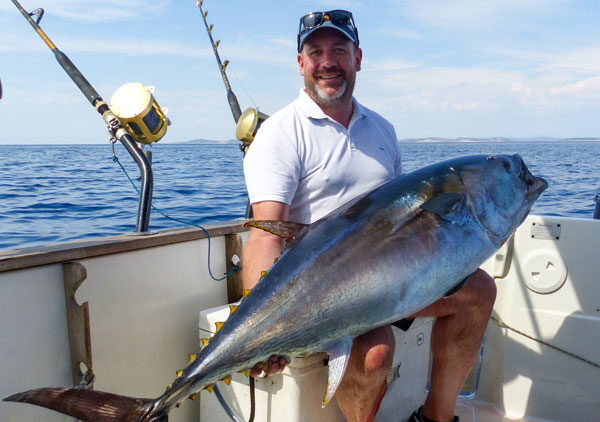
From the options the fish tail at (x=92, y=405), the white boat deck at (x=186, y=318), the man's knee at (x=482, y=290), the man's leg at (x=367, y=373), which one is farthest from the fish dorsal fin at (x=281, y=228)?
the man's knee at (x=482, y=290)

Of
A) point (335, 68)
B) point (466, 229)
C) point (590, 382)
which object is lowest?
point (590, 382)

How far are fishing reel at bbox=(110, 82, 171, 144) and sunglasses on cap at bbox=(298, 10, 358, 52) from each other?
81 cm

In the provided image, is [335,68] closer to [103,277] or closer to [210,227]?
[210,227]

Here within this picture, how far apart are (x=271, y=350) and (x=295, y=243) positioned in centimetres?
34

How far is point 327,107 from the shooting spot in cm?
252

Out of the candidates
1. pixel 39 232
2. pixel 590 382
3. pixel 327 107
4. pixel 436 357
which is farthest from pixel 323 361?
pixel 39 232

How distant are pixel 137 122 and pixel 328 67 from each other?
969mm

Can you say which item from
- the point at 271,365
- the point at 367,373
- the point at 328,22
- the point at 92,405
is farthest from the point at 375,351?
the point at 328,22

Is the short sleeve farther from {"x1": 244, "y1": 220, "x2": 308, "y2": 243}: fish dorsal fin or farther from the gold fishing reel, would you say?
the gold fishing reel

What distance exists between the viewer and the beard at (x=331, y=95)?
98.1 inches

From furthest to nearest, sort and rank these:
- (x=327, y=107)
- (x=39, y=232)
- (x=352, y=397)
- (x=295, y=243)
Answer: (x=39, y=232), (x=327, y=107), (x=352, y=397), (x=295, y=243)

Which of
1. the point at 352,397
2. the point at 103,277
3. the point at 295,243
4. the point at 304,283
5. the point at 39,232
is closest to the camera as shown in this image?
the point at 304,283

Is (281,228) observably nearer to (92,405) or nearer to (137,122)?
(92,405)

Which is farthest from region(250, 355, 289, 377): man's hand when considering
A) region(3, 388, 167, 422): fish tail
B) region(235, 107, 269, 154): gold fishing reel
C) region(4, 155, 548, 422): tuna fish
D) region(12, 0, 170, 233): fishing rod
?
region(235, 107, 269, 154): gold fishing reel
